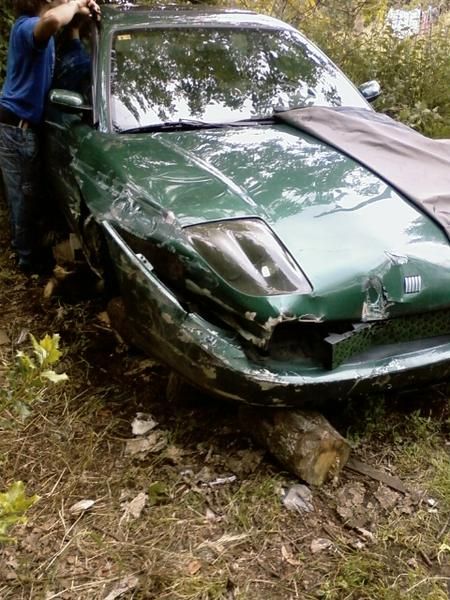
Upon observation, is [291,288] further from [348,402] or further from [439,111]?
[439,111]

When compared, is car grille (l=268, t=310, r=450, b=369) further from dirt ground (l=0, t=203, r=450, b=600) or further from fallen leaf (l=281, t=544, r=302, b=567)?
fallen leaf (l=281, t=544, r=302, b=567)

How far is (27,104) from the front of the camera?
398cm

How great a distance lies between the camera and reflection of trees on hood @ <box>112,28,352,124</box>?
3432 millimetres

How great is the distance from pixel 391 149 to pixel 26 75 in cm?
223

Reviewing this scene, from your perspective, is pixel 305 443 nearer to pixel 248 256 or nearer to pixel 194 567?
pixel 194 567

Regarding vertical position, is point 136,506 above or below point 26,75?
below

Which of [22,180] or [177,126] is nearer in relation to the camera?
[177,126]

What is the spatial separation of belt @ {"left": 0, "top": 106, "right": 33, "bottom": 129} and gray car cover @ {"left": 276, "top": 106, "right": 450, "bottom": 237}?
1616 millimetres

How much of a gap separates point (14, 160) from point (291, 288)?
253cm

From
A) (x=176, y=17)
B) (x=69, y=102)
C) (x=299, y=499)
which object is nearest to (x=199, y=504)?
(x=299, y=499)

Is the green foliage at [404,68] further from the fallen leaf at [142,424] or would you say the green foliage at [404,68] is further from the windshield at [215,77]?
the fallen leaf at [142,424]

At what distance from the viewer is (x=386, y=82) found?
22.8ft

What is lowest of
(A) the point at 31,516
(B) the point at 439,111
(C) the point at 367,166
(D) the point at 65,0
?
(A) the point at 31,516

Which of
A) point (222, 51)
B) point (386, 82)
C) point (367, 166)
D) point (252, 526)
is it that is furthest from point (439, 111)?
point (252, 526)
